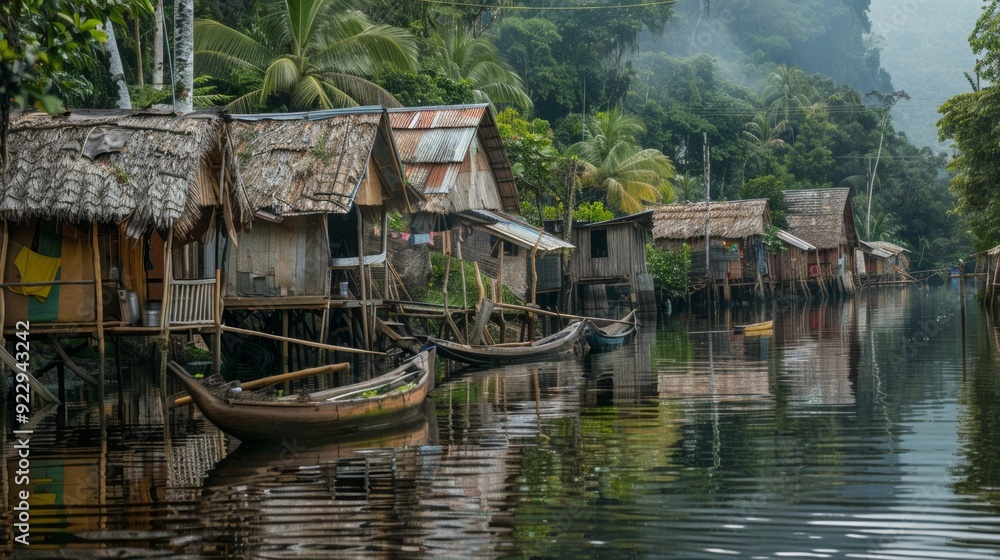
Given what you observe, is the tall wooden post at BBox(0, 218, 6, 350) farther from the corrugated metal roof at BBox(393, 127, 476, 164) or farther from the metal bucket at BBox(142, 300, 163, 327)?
the corrugated metal roof at BBox(393, 127, 476, 164)

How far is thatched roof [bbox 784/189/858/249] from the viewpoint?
45.4 meters

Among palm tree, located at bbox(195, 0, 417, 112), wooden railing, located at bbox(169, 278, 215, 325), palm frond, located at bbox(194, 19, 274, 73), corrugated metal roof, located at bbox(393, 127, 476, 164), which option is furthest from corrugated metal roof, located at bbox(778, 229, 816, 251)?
wooden railing, located at bbox(169, 278, 215, 325)

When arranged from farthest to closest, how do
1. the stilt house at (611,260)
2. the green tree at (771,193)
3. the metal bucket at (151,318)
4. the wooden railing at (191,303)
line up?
the green tree at (771,193), the stilt house at (611,260), the metal bucket at (151,318), the wooden railing at (191,303)

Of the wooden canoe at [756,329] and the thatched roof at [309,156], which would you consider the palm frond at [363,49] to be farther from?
the wooden canoe at [756,329]

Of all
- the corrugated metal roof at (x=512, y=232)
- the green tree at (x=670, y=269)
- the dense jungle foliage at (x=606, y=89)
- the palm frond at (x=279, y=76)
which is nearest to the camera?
the palm frond at (x=279, y=76)

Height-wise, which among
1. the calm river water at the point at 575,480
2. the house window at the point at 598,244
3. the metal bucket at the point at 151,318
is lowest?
the calm river water at the point at 575,480

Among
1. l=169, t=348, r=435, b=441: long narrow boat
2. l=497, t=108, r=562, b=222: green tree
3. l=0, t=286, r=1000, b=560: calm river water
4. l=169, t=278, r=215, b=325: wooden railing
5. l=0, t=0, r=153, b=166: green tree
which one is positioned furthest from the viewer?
l=497, t=108, r=562, b=222: green tree

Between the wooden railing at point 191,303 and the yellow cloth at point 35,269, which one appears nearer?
the yellow cloth at point 35,269

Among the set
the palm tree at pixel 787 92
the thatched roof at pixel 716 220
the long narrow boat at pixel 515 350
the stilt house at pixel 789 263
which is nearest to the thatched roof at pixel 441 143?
the long narrow boat at pixel 515 350

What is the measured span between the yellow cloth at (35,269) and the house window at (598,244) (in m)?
22.0

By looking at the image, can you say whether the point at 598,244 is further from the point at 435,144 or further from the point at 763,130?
the point at 763,130

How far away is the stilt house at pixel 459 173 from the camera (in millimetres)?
20719

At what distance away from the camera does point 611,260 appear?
3266 cm

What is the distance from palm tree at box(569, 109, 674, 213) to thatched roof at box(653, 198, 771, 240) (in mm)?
1358
